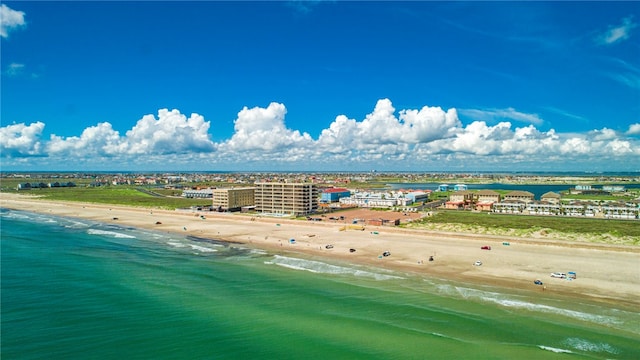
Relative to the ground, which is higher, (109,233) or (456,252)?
(109,233)

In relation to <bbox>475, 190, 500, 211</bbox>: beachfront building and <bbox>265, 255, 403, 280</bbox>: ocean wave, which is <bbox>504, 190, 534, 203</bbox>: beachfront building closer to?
<bbox>475, 190, 500, 211</bbox>: beachfront building

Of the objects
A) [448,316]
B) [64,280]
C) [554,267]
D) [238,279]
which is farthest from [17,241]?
[554,267]

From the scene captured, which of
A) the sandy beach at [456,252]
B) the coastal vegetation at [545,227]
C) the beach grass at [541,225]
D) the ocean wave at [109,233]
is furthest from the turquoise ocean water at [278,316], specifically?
the beach grass at [541,225]

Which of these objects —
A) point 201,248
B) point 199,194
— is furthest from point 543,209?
point 199,194

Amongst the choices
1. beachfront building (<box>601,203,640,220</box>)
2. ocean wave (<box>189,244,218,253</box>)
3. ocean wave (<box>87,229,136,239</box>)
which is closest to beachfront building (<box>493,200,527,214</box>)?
beachfront building (<box>601,203,640,220</box>)

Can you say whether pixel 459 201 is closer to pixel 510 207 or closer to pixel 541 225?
pixel 510 207

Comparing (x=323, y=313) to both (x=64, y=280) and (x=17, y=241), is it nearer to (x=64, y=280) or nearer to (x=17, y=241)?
(x=64, y=280)
